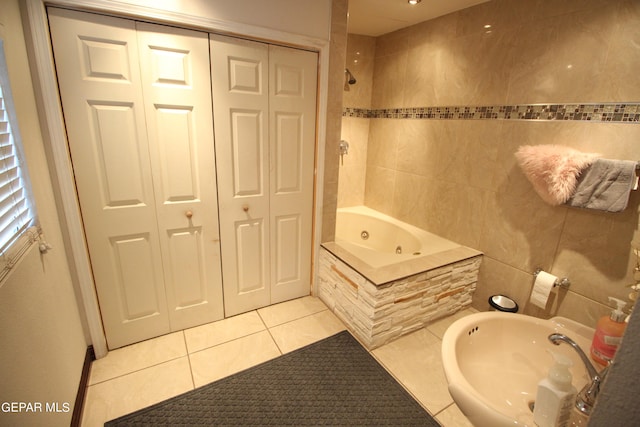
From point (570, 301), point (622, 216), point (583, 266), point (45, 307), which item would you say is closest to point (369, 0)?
point (622, 216)

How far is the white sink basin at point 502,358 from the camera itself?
87 centimetres

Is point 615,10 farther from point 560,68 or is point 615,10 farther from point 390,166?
point 390,166

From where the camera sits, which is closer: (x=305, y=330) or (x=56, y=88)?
(x=56, y=88)

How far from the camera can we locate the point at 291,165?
83.8 inches

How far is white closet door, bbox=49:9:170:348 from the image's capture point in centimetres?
145

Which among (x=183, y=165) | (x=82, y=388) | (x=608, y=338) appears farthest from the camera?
(x=183, y=165)

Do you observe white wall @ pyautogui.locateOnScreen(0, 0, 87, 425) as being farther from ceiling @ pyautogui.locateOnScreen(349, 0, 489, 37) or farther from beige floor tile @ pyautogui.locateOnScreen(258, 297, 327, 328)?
ceiling @ pyautogui.locateOnScreen(349, 0, 489, 37)

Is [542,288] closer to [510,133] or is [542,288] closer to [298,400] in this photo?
[510,133]

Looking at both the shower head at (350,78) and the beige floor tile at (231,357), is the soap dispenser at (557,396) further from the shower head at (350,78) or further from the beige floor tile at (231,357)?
the shower head at (350,78)

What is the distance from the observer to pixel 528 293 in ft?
6.66

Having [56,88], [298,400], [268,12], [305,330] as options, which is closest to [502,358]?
[298,400]

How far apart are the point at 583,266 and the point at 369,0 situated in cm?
223

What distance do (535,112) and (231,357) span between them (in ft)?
7.98

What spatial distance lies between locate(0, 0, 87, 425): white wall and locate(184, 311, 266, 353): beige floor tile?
592mm
